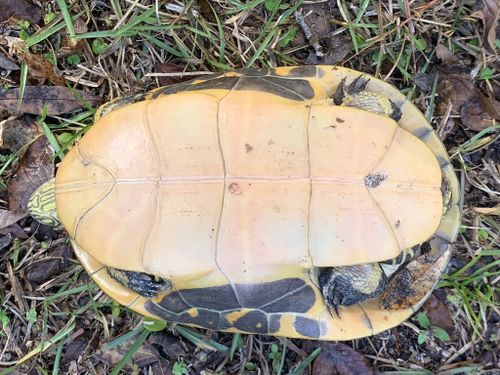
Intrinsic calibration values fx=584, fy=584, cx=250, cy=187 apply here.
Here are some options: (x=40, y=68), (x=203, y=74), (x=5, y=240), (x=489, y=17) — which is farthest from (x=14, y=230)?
(x=489, y=17)

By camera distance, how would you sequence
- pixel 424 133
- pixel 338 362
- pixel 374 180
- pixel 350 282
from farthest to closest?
pixel 338 362 < pixel 424 133 < pixel 350 282 < pixel 374 180

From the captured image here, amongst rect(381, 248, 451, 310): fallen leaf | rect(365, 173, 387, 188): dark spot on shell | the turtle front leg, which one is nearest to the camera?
rect(365, 173, 387, 188): dark spot on shell

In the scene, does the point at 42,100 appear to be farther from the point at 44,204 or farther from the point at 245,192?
the point at 245,192

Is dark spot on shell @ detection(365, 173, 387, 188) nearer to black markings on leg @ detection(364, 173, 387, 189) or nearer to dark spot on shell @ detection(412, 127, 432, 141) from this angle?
black markings on leg @ detection(364, 173, 387, 189)

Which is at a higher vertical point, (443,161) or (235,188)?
(235,188)

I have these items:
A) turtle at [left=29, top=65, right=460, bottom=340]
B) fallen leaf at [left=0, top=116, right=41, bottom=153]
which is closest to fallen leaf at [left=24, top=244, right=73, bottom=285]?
fallen leaf at [left=0, top=116, right=41, bottom=153]

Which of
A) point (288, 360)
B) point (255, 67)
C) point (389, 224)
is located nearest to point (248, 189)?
point (389, 224)

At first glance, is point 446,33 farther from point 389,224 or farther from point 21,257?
point 21,257
